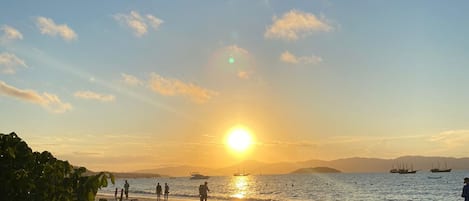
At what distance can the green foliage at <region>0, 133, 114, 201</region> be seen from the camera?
5359 mm

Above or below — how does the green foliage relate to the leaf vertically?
below

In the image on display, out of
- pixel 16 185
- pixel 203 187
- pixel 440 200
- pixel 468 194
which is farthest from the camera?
pixel 440 200

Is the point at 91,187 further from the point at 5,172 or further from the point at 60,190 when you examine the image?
the point at 5,172

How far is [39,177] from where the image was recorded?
17.8 feet

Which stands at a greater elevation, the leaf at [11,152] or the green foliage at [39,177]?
the leaf at [11,152]

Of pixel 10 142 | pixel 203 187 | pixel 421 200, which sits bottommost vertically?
pixel 421 200

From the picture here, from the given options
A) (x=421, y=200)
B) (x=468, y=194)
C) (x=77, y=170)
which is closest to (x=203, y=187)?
(x=468, y=194)

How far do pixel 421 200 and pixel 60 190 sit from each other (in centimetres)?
8780

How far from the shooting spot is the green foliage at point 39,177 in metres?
5.36

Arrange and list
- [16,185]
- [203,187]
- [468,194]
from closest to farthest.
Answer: [16,185] < [468,194] < [203,187]

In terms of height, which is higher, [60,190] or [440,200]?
[60,190]

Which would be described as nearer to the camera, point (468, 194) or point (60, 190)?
point (60, 190)

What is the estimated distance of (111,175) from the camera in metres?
5.43

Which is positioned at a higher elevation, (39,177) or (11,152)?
(11,152)
